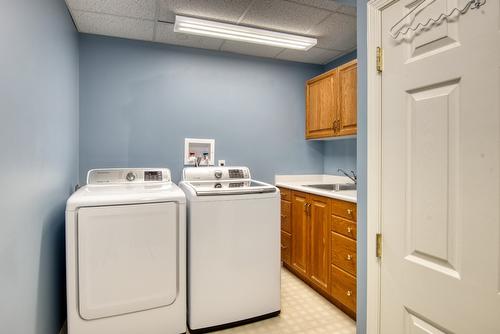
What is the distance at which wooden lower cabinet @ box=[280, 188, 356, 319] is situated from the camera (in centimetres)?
223

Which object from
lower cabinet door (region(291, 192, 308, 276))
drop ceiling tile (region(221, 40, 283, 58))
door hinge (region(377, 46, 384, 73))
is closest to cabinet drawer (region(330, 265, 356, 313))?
lower cabinet door (region(291, 192, 308, 276))

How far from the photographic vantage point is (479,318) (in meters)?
0.90

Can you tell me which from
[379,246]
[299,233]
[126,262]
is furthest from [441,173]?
[299,233]

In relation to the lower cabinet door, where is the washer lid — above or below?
above

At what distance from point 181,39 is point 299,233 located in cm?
226

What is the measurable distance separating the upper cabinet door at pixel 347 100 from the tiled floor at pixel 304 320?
1.54 meters

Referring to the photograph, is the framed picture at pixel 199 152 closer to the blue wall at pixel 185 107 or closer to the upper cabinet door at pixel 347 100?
the blue wall at pixel 185 107

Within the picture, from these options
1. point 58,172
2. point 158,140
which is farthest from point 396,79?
point 158,140

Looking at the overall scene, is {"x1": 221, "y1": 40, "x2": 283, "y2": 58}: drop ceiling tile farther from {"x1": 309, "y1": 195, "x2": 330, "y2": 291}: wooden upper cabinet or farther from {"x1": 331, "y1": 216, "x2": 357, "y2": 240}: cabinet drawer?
{"x1": 331, "y1": 216, "x2": 357, "y2": 240}: cabinet drawer

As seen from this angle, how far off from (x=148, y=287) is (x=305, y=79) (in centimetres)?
285

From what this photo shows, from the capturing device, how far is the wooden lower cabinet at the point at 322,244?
2234mm

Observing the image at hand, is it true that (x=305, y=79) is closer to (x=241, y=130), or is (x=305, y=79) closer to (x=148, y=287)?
(x=241, y=130)

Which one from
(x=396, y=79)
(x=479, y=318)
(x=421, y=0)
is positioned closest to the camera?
(x=479, y=318)

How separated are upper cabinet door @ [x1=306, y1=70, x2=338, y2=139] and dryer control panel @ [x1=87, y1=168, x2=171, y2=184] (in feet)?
5.55
